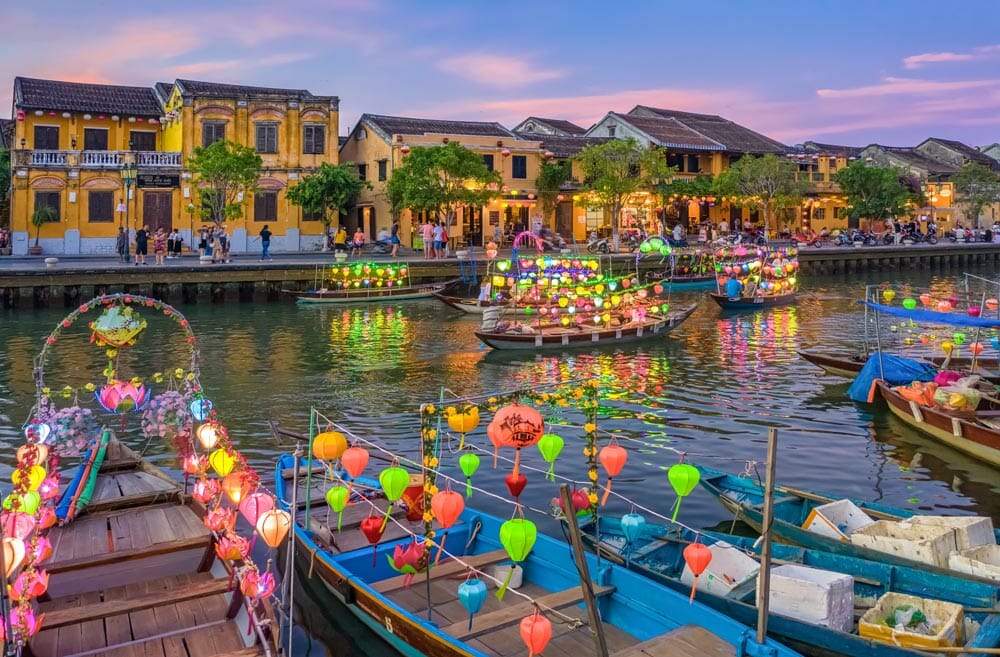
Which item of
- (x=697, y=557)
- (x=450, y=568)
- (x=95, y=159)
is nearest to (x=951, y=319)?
(x=697, y=557)

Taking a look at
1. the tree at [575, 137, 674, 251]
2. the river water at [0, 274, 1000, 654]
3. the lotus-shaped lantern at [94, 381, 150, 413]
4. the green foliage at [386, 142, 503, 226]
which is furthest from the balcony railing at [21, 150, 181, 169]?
the lotus-shaped lantern at [94, 381, 150, 413]

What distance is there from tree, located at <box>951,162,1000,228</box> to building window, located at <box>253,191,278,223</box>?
5228 centimetres

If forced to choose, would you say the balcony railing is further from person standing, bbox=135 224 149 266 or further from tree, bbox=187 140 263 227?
person standing, bbox=135 224 149 266

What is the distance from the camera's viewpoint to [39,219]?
138 feet

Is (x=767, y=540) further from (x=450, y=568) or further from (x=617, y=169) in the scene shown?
(x=617, y=169)

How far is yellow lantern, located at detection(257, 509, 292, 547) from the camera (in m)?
7.60

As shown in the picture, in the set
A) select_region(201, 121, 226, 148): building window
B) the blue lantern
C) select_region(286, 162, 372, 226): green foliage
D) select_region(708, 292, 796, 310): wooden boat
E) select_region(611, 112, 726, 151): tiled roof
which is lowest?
the blue lantern

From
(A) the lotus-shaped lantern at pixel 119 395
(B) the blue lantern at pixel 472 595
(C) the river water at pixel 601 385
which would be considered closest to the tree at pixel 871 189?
(C) the river water at pixel 601 385

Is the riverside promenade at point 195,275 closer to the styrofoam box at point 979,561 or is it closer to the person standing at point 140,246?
the person standing at point 140,246

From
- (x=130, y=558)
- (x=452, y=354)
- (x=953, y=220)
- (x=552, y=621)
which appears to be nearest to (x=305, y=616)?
(x=130, y=558)

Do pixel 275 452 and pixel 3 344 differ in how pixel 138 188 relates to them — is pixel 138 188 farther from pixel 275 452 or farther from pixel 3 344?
pixel 275 452

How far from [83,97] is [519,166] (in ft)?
76.2

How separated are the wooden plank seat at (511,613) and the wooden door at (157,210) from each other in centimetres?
4038

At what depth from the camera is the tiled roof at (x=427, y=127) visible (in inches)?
1939
